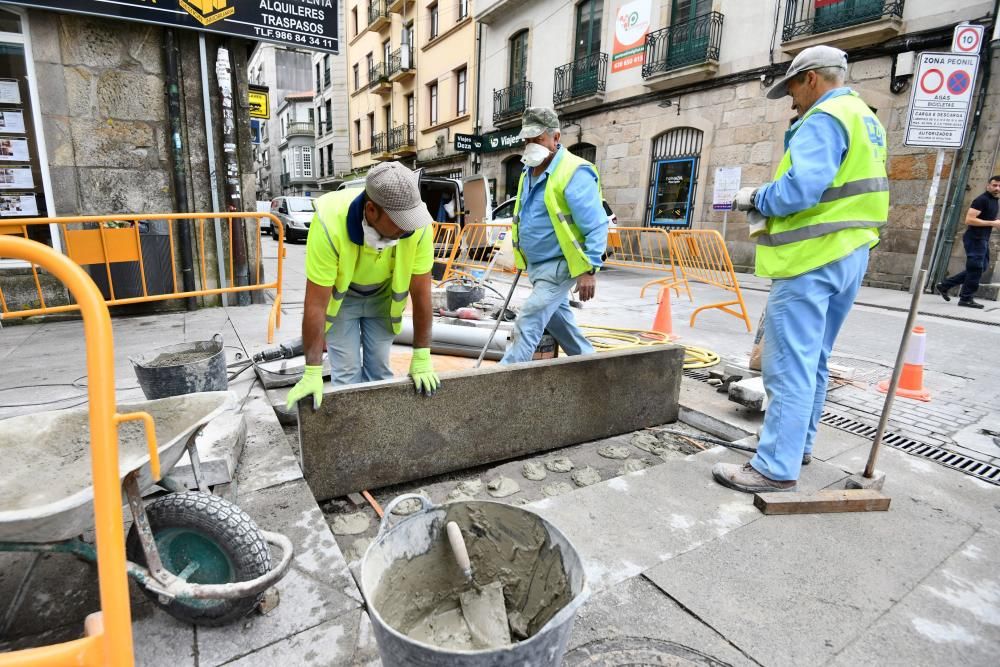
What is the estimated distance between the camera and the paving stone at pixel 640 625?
1658mm

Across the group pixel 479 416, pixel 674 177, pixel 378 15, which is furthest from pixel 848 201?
pixel 378 15

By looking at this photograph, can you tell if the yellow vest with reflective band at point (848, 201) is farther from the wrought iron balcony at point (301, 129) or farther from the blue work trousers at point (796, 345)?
the wrought iron balcony at point (301, 129)

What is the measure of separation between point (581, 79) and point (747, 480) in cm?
1639

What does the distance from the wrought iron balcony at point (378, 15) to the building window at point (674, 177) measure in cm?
2008

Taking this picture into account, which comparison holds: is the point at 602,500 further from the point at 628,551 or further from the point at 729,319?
the point at 729,319

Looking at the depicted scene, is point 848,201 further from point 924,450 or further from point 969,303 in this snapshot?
point 969,303

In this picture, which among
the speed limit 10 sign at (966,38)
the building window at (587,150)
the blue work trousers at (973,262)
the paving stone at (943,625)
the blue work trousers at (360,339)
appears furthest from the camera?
the building window at (587,150)

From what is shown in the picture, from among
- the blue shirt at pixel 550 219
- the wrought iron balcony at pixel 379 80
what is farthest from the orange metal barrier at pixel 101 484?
the wrought iron balcony at pixel 379 80

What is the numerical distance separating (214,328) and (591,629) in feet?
16.9

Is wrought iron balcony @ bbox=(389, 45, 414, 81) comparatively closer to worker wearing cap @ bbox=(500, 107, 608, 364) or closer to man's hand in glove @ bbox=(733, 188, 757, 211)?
worker wearing cap @ bbox=(500, 107, 608, 364)

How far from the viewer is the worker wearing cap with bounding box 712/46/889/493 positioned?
2.26 m

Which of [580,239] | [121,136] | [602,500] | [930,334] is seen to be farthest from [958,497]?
[121,136]

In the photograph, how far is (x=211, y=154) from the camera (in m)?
6.26

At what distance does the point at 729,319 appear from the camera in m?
7.15
